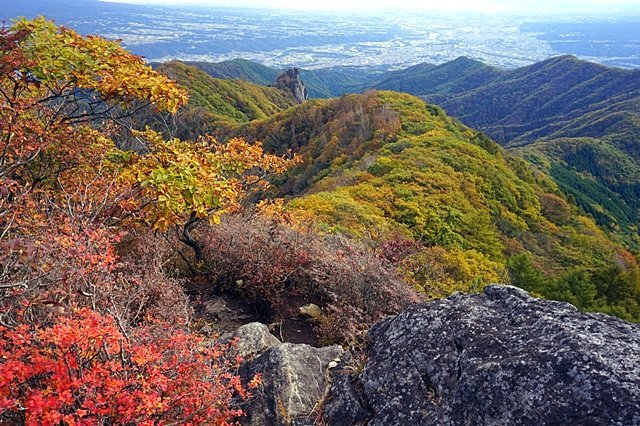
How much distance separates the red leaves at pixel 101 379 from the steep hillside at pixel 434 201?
6650 millimetres

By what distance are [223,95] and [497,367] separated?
11492 centimetres

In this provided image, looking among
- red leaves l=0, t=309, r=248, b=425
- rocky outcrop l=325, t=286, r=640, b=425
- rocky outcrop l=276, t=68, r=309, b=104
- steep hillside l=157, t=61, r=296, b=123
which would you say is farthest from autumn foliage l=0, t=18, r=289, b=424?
rocky outcrop l=276, t=68, r=309, b=104

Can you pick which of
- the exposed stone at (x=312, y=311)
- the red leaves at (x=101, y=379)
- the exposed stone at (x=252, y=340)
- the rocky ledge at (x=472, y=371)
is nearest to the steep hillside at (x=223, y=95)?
the exposed stone at (x=312, y=311)

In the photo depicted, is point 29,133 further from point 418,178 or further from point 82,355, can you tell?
point 418,178

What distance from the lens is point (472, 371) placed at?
3727 mm

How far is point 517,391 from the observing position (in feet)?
11.2

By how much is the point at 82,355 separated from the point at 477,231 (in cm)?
2205

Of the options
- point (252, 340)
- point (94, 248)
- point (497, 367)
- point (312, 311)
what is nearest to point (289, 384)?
point (252, 340)

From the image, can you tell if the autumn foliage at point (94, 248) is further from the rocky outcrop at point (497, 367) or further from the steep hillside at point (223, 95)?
the steep hillside at point (223, 95)

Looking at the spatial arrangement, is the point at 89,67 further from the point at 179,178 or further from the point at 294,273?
the point at 294,273

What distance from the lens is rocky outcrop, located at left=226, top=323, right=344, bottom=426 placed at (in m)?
4.57

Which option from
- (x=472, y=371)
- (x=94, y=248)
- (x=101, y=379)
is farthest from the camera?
(x=94, y=248)

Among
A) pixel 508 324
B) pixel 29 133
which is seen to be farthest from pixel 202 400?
pixel 29 133

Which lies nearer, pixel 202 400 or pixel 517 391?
pixel 517 391
